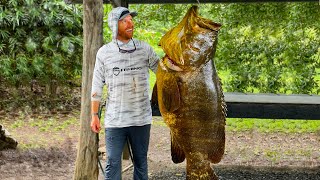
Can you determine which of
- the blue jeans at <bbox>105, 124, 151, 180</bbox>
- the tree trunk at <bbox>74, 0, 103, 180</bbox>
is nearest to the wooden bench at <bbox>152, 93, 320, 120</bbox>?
the tree trunk at <bbox>74, 0, 103, 180</bbox>

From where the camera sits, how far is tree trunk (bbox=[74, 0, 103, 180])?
16.3ft

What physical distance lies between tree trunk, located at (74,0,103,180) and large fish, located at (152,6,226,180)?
2.23 m

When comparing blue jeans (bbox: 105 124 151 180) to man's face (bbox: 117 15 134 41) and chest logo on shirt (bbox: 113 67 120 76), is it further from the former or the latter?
man's face (bbox: 117 15 134 41)

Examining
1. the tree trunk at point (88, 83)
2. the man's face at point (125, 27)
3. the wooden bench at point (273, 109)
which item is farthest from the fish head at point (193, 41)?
the wooden bench at point (273, 109)

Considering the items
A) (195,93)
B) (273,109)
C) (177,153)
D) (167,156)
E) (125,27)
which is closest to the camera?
(195,93)

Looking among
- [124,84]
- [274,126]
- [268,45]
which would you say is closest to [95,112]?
[124,84]

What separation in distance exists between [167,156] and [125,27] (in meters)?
4.51

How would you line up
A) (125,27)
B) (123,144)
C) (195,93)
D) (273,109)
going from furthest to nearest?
(273,109) → (123,144) → (125,27) → (195,93)

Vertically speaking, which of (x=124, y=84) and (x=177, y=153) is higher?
(x=124, y=84)

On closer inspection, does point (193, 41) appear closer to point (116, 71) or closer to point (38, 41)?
point (116, 71)

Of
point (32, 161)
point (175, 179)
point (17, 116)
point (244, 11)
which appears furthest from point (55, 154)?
point (244, 11)

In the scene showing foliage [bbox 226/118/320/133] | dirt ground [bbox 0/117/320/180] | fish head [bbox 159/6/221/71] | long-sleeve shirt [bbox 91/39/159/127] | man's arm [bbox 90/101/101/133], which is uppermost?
fish head [bbox 159/6/221/71]

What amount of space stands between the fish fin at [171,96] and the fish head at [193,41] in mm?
85

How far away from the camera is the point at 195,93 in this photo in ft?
9.02
